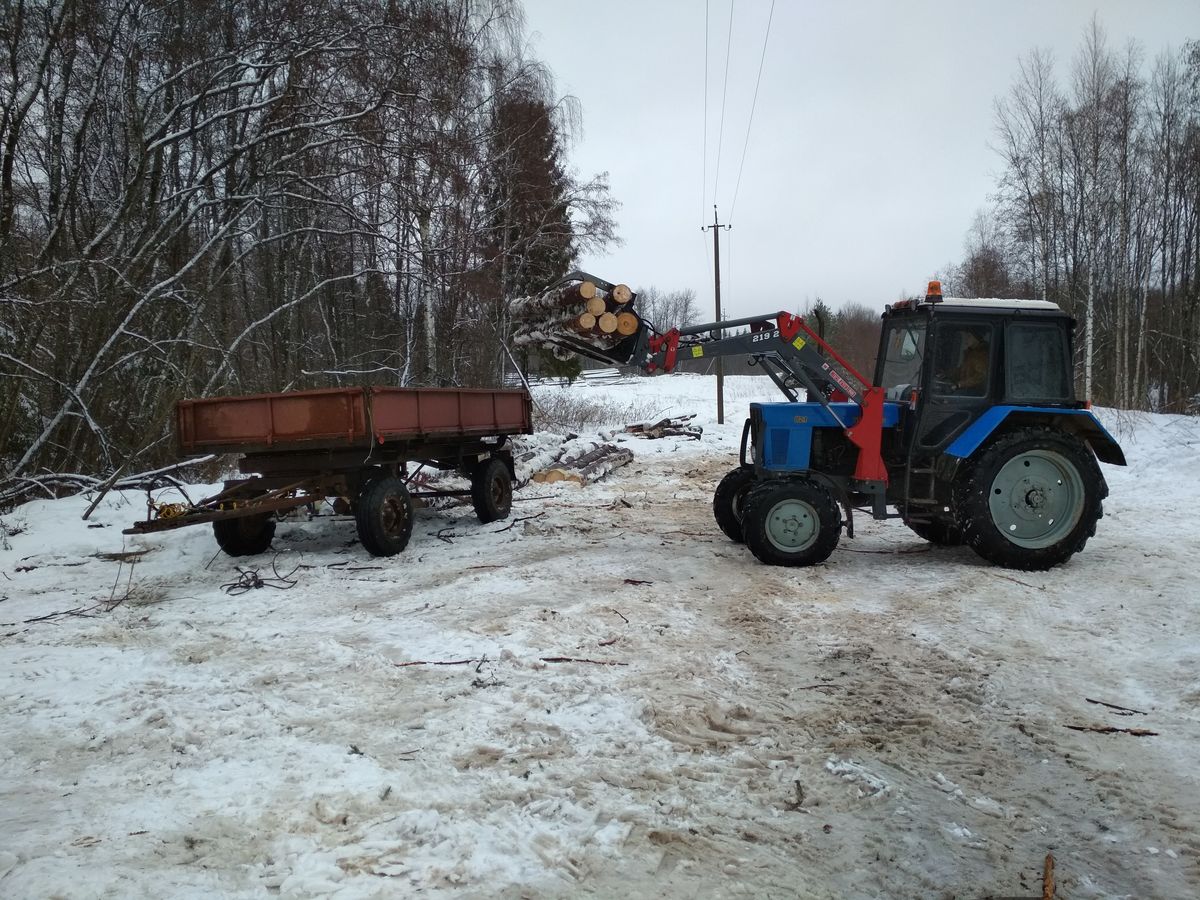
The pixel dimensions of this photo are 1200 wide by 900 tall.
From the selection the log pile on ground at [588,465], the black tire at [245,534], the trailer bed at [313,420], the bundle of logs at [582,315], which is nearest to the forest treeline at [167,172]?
the trailer bed at [313,420]

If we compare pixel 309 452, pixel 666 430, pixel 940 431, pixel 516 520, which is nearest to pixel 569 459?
pixel 516 520

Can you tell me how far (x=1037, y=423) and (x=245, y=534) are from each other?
764cm

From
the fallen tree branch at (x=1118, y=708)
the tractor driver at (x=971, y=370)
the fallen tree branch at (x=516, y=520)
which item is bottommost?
the fallen tree branch at (x=1118, y=708)

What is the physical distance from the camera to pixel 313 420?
6.86m

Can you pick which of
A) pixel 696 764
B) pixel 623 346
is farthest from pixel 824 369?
pixel 696 764

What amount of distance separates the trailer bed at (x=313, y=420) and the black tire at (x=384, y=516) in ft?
1.46

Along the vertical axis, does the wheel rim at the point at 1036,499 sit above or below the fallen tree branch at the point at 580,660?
above

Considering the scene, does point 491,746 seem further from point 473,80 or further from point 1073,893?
point 473,80

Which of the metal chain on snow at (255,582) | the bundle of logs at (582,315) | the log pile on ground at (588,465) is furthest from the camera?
the log pile on ground at (588,465)

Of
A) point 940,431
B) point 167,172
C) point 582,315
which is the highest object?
point 167,172

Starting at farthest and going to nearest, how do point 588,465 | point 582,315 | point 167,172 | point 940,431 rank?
point 588,465 < point 167,172 < point 940,431 < point 582,315

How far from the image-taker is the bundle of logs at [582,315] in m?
6.43

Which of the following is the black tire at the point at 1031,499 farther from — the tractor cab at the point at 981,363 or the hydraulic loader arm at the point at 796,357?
the hydraulic loader arm at the point at 796,357

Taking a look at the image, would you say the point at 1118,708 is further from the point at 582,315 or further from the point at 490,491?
the point at 490,491
